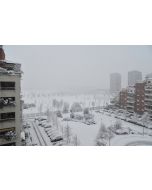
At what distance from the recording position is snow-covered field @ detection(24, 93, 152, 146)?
334 cm

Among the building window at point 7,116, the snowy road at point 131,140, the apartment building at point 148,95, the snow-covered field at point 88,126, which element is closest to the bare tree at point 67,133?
the snow-covered field at point 88,126

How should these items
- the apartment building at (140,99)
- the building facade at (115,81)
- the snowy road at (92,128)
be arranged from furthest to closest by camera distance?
the apartment building at (140,99) < the building facade at (115,81) < the snowy road at (92,128)

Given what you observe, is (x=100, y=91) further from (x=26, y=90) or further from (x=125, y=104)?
(x=26, y=90)

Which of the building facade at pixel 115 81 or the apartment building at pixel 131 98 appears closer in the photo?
the building facade at pixel 115 81

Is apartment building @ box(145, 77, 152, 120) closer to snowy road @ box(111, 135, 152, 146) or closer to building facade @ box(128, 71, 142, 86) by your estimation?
building facade @ box(128, 71, 142, 86)

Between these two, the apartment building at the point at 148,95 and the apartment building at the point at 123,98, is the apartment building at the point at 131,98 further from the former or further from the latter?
the apartment building at the point at 148,95

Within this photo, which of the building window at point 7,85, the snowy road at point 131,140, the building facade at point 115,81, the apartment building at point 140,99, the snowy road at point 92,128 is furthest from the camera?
the apartment building at point 140,99

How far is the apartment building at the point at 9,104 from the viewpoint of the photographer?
2789 millimetres

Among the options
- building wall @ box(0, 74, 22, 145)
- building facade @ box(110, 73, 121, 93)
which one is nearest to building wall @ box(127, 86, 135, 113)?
building facade @ box(110, 73, 121, 93)

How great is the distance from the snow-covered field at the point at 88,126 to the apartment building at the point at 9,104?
0.50 m

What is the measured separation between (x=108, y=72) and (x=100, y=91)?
46cm

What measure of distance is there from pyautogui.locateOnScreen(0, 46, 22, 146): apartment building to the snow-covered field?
0.50m
